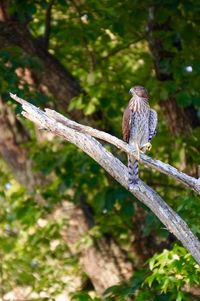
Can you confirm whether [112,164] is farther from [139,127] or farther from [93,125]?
[93,125]

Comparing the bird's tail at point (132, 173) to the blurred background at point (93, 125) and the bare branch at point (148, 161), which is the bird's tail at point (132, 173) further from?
the blurred background at point (93, 125)

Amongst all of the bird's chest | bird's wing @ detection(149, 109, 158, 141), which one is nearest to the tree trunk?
bird's wing @ detection(149, 109, 158, 141)

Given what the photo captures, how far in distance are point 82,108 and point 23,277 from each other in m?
2.59

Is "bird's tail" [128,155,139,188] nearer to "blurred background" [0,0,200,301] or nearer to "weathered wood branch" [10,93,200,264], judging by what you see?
"weathered wood branch" [10,93,200,264]

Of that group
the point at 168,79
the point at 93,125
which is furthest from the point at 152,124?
the point at 93,125

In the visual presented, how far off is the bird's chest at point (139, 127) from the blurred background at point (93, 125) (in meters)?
1.53

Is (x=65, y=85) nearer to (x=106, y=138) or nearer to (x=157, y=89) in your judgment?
(x=157, y=89)

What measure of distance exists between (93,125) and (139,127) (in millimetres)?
3124

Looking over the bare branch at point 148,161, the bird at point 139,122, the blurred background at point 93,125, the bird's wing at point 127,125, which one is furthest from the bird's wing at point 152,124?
the blurred background at point 93,125

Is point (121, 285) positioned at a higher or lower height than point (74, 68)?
lower

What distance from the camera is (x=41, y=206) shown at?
1088 centimetres

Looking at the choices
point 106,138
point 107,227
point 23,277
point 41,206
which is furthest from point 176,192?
point 106,138

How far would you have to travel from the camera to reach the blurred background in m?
9.56

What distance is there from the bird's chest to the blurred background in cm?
153
